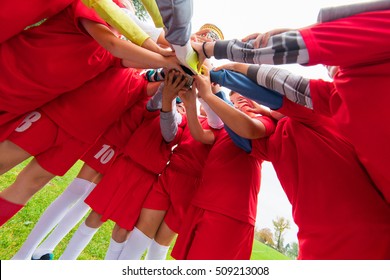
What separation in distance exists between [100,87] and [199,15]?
134cm

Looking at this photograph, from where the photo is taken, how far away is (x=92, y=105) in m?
1.25

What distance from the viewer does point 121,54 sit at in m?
0.99

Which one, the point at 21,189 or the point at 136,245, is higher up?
the point at 21,189

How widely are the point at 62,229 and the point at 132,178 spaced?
1.63 ft

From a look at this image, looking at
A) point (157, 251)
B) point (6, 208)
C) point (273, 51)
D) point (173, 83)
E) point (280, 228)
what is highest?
point (273, 51)

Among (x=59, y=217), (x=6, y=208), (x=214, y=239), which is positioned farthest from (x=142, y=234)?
(x=6, y=208)

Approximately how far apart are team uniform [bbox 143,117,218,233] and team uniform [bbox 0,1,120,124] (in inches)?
25.2

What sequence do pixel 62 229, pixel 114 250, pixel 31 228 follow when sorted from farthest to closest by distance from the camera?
1. pixel 31 228
2. pixel 62 229
3. pixel 114 250

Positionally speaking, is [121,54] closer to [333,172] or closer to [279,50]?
[279,50]

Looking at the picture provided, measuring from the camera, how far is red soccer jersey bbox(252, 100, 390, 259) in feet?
2.93

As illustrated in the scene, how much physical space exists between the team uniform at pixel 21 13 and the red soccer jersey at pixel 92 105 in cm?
32

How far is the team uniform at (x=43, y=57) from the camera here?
106 cm

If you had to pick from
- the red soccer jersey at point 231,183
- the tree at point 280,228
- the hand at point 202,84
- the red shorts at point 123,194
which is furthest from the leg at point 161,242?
the tree at point 280,228

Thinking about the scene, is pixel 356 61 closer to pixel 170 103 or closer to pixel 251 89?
pixel 251 89
